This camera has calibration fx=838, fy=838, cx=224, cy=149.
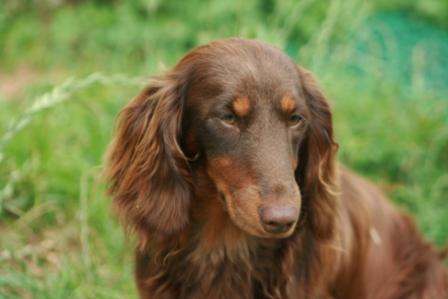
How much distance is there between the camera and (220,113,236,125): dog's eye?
3234 millimetres

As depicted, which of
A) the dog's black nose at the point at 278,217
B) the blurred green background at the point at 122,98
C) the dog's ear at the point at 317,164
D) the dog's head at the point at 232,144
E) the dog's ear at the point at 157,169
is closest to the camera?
the dog's black nose at the point at 278,217

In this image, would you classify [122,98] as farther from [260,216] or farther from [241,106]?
[260,216]

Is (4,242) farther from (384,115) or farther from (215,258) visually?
(384,115)

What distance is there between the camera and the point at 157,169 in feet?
11.3

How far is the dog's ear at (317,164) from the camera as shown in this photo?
357 centimetres

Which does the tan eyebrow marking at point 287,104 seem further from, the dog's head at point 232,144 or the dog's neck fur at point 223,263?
the dog's neck fur at point 223,263

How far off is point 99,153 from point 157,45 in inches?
72.4

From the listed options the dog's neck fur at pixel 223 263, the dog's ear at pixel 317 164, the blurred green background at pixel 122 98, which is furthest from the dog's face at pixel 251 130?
the blurred green background at pixel 122 98

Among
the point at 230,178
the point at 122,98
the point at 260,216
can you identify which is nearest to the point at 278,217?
the point at 260,216

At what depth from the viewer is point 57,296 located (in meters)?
4.14

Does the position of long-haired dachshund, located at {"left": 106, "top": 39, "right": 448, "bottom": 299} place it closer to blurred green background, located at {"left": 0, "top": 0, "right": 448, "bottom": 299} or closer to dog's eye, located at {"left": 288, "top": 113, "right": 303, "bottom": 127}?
dog's eye, located at {"left": 288, "top": 113, "right": 303, "bottom": 127}

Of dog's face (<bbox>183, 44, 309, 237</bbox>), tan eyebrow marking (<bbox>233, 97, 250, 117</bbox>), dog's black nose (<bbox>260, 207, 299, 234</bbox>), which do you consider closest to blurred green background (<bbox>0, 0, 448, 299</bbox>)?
dog's face (<bbox>183, 44, 309, 237</bbox>)

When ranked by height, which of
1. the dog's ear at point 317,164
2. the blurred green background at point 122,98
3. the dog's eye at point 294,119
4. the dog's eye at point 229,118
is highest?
the dog's eye at point 229,118

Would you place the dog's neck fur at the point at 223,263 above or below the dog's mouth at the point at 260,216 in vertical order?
below
